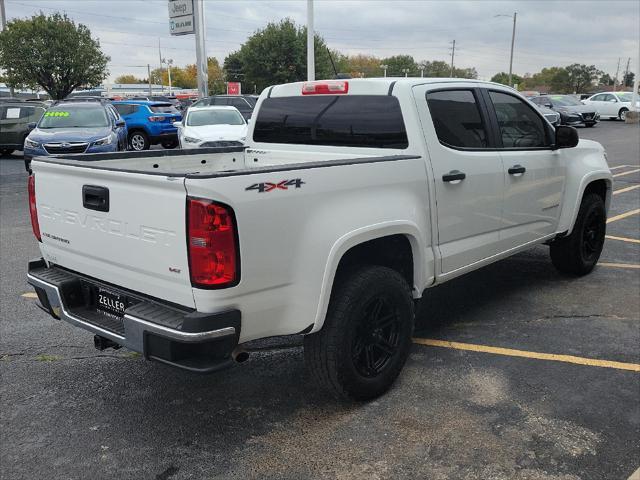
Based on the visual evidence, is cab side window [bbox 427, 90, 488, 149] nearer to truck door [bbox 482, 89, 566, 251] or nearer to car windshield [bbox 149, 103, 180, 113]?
truck door [bbox 482, 89, 566, 251]

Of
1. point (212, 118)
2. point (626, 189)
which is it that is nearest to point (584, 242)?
point (626, 189)

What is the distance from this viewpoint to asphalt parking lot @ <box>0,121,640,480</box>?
296 centimetres

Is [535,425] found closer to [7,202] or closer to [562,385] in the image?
[562,385]

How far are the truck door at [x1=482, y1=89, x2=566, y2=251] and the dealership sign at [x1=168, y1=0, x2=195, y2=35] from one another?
26189 millimetres

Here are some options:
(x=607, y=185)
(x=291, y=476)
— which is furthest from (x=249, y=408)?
(x=607, y=185)

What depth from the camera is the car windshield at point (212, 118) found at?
15234 millimetres

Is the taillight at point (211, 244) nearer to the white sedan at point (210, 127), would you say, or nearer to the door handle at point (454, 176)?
the door handle at point (454, 176)

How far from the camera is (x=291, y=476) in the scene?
9.38 feet

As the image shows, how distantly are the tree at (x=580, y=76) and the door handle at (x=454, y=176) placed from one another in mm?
122776

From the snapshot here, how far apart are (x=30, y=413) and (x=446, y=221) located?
279 cm

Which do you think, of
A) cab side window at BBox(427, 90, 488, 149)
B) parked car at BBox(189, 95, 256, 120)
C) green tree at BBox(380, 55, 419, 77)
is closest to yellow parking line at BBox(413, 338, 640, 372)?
cab side window at BBox(427, 90, 488, 149)

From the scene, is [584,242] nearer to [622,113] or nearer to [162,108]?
[162,108]

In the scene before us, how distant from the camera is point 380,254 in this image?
367 centimetres

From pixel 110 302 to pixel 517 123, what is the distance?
343cm
